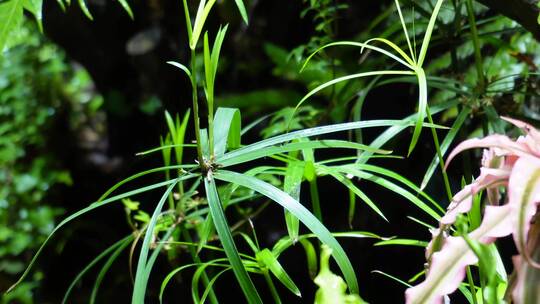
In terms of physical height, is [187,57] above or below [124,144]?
above

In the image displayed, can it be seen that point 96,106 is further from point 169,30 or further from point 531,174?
point 531,174

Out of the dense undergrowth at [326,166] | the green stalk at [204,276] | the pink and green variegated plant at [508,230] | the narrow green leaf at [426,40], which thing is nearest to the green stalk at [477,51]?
the dense undergrowth at [326,166]

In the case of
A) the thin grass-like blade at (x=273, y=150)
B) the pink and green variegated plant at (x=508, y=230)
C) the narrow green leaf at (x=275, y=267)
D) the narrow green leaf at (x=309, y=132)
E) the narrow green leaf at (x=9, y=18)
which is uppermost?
the narrow green leaf at (x=9, y=18)

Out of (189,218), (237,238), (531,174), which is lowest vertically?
(237,238)

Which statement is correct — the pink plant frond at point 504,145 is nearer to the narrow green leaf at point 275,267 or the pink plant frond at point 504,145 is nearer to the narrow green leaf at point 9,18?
the narrow green leaf at point 275,267

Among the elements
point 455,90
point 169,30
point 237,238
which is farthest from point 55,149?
point 455,90

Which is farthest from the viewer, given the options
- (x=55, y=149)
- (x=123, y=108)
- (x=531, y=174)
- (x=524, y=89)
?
(x=55, y=149)

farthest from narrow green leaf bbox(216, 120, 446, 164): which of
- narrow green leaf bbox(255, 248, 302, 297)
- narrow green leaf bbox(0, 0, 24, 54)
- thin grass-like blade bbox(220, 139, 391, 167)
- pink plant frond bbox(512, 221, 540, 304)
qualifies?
narrow green leaf bbox(0, 0, 24, 54)
